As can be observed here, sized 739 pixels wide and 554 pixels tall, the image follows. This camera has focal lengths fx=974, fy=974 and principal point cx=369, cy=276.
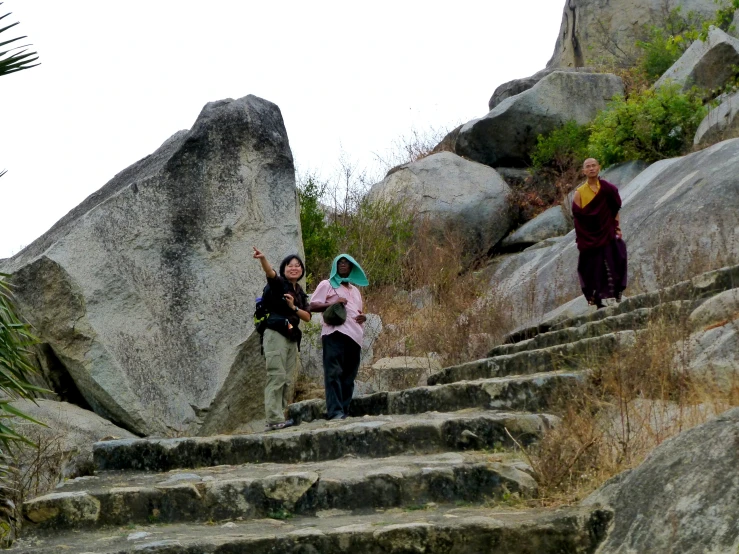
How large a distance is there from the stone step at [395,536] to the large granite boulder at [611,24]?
19387 millimetres

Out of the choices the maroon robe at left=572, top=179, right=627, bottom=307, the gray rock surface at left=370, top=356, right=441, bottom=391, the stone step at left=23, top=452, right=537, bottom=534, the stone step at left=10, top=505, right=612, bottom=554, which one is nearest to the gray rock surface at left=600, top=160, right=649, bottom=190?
the maroon robe at left=572, top=179, right=627, bottom=307

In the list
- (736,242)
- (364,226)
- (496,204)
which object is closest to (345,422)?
(736,242)

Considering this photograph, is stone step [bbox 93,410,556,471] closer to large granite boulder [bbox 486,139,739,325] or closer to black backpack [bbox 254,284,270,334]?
black backpack [bbox 254,284,270,334]

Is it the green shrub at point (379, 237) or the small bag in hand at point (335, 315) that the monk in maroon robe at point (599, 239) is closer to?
the small bag in hand at point (335, 315)

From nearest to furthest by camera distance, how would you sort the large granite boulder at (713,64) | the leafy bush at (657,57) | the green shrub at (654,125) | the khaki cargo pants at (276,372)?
the khaki cargo pants at (276,372) < the green shrub at (654,125) < the large granite boulder at (713,64) < the leafy bush at (657,57)

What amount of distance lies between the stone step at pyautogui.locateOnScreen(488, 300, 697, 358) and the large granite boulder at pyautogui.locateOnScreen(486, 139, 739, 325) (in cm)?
131

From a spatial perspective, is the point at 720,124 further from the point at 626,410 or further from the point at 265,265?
the point at 626,410

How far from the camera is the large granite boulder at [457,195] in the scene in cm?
1816

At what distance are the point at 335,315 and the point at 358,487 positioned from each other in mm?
2906

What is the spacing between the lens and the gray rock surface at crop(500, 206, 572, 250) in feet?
57.1

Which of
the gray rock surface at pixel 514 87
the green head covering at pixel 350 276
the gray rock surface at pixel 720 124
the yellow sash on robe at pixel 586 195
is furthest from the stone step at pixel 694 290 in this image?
the gray rock surface at pixel 514 87

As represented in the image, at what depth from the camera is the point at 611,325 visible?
7711 millimetres

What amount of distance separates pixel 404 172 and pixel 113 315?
10417 millimetres

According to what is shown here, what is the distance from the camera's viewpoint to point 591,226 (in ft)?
A: 34.6
